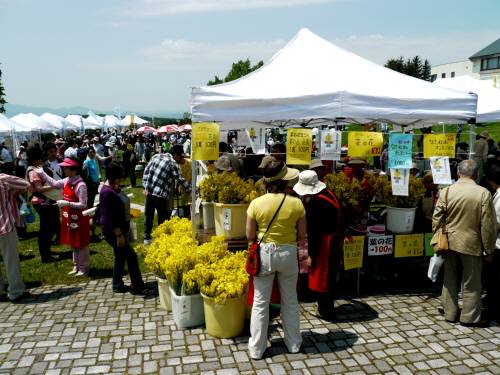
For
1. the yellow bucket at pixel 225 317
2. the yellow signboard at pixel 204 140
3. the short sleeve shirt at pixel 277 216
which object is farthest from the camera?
the yellow signboard at pixel 204 140

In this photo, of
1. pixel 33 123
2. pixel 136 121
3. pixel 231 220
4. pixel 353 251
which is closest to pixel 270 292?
pixel 231 220

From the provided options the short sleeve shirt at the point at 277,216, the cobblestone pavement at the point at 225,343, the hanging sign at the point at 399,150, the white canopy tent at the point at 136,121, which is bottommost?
the cobblestone pavement at the point at 225,343

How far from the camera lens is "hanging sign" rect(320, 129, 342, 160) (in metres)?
5.63

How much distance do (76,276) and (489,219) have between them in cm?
550

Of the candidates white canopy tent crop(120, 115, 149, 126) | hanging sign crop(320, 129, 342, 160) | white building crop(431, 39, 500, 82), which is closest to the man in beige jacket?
hanging sign crop(320, 129, 342, 160)

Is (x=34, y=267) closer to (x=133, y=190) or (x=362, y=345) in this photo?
(x=362, y=345)

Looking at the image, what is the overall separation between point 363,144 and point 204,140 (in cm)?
204

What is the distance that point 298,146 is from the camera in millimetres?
5199

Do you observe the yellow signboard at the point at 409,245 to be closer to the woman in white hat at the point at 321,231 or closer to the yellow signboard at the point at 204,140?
the woman in white hat at the point at 321,231

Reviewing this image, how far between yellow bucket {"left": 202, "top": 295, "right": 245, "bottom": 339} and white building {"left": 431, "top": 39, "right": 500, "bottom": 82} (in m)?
79.9

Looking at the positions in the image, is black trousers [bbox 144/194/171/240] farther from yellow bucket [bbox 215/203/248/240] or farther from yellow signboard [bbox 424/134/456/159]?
yellow signboard [bbox 424/134/456/159]

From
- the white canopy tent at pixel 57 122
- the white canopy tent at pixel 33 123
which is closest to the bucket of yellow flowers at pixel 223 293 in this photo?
the white canopy tent at pixel 33 123

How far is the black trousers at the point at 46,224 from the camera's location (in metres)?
6.79

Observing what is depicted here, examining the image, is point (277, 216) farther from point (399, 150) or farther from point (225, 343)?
point (399, 150)
